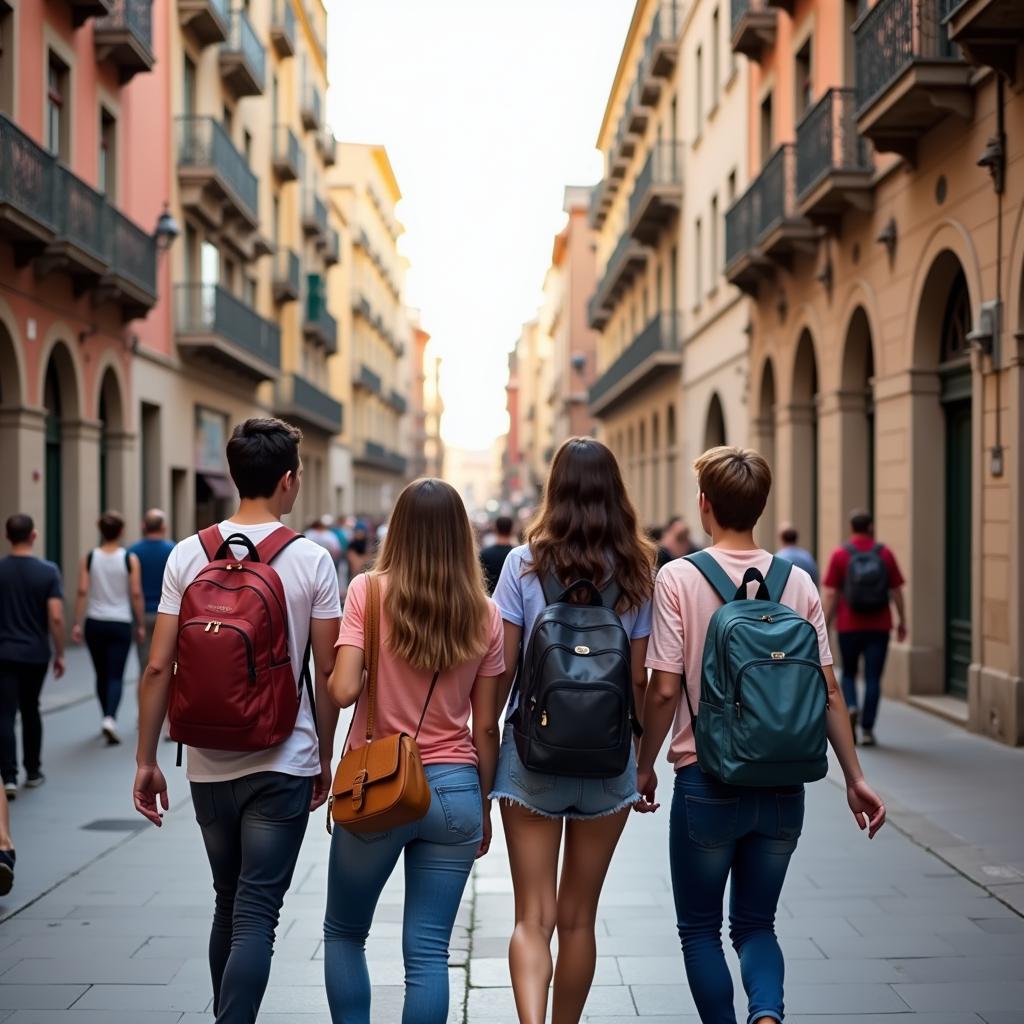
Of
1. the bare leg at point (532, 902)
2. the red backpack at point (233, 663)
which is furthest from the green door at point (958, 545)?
the red backpack at point (233, 663)

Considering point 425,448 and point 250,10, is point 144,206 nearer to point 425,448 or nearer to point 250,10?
point 250,10

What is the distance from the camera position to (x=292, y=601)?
4250 mm

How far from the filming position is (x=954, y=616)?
47.8 ft

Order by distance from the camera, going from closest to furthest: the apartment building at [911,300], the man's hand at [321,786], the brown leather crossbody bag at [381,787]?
1. the brown leather crossbody bag at [381,787]
2. the man's hand at [321,786]
3. the apartment building at [911,300]

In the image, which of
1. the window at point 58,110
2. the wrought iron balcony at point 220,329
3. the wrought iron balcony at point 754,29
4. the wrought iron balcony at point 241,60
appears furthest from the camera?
the wrought iron balcony at point 241,60

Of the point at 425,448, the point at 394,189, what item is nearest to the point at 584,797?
the point at 394,189

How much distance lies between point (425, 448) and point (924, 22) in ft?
353

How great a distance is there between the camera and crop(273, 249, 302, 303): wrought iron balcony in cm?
3816

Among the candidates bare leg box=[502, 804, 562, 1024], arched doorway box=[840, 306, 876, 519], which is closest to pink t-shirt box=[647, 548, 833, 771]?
bare leg box=[502, 804, 562, 1024]

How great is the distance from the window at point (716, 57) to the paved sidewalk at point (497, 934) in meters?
20.4

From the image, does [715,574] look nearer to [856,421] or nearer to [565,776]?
[565,776]

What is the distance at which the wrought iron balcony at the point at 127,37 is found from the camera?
68.3 ft

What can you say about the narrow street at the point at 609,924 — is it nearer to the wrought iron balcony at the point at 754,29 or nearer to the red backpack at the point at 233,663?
the red backpack at the point at 233,663

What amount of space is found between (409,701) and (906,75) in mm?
10311
